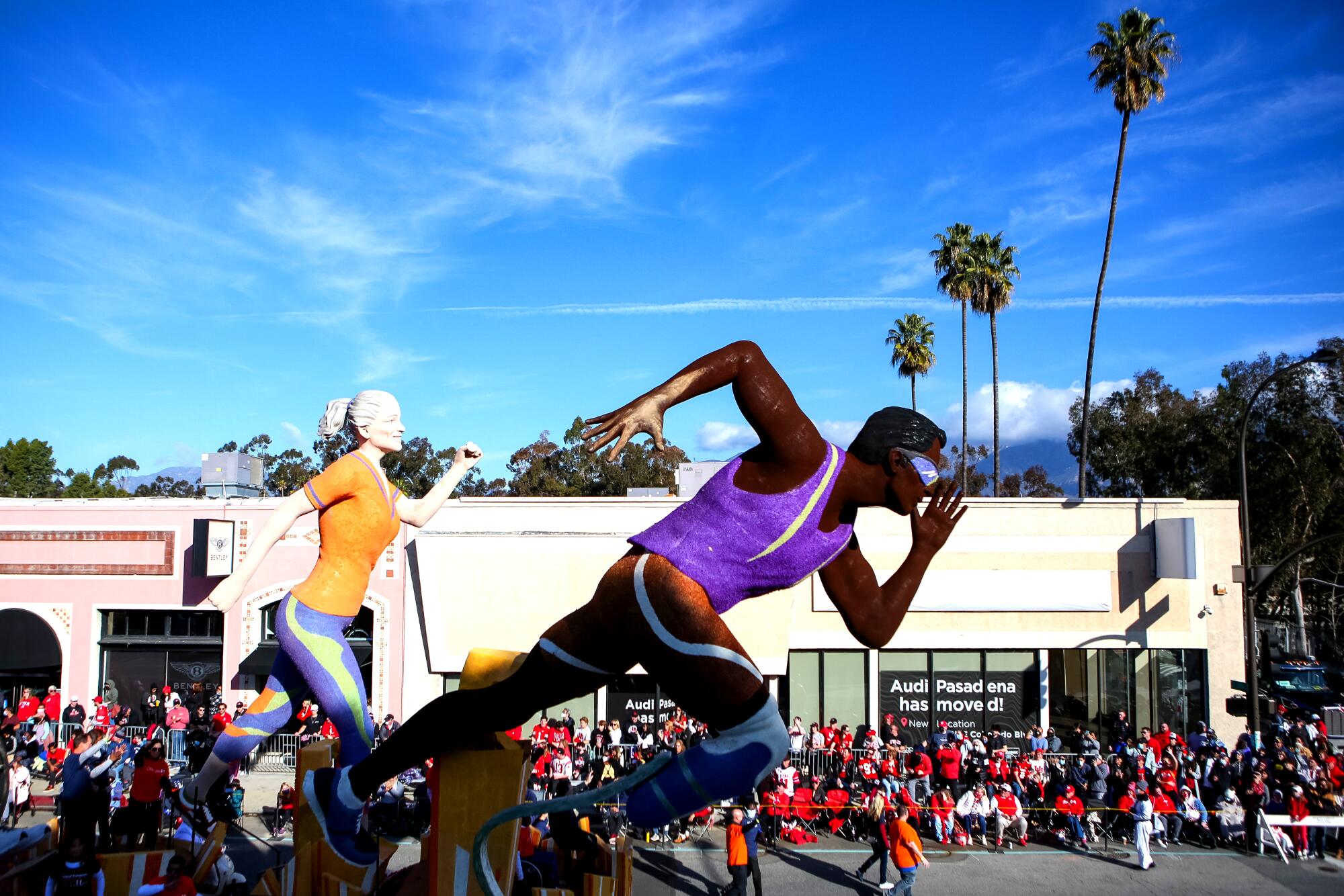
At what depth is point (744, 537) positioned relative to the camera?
434 cm

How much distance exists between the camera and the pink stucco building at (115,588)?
18.9 m

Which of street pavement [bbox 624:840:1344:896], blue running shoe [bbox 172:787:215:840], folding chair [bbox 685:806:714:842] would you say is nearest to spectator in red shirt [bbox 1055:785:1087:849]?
street pavement [bbox 624:840:1344:896]

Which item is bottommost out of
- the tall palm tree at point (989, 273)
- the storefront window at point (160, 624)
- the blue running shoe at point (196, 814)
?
the blue running shoe at point (196, 814)

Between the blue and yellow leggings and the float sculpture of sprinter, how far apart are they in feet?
6.32

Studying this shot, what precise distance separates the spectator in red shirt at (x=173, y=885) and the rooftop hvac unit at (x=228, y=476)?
1429 centimetres

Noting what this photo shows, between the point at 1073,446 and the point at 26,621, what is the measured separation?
41549 mm

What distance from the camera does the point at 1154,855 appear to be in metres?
12.9

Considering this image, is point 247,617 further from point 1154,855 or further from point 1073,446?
point 1073,446

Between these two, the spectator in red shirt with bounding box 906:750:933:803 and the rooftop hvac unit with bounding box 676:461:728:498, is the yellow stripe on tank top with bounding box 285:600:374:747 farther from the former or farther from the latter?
the rooftop hvac unit with bounding box 676:461:728:498

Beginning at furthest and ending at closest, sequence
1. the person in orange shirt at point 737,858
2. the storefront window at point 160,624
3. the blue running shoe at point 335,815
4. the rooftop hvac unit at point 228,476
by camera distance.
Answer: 1. the rooftop hvac unit at point 228,476
2. the storefront window at point 160,624
3. the person in orange shirt at point 737,858
4. the blue running shoe at point 335,815

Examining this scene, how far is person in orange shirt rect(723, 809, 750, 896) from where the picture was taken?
1017 centimetres

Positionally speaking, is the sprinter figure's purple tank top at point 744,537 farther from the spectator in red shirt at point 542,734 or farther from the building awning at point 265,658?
the building awning at point 265,658

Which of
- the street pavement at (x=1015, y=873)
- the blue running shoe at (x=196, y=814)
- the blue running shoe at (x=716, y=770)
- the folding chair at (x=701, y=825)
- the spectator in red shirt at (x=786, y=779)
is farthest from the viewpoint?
the spectator in red shirt at (x=786, y=779)

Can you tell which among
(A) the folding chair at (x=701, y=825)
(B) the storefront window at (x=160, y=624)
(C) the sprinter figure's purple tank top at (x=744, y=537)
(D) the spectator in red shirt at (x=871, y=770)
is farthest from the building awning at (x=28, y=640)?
(C) the sprinter figure's purple tank top at (x=744, y=537)
